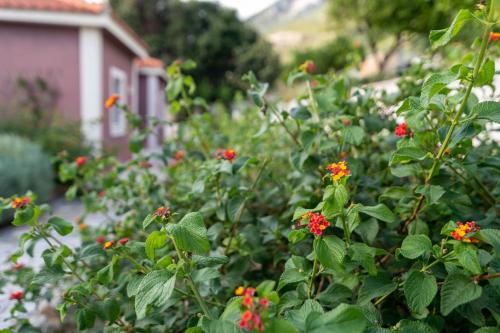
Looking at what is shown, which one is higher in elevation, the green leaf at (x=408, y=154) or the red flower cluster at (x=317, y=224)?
the green leaf at (x=408, y=154)

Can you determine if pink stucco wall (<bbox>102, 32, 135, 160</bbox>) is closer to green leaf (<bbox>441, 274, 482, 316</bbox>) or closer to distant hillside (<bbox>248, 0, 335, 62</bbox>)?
green leaf (<bbox>441, 274, 482, 316</bbox>)

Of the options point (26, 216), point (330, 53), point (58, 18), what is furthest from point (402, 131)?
point (330, 53)

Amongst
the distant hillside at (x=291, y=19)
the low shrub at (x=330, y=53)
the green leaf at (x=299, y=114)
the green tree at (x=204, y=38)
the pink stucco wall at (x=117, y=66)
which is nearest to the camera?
the green leaf at (x=299, y=114)

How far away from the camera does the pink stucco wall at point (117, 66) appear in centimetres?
689

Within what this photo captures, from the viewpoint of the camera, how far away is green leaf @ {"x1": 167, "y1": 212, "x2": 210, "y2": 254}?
80cm

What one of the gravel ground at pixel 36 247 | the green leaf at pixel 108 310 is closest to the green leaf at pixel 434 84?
the green leaf at pixel 108 310

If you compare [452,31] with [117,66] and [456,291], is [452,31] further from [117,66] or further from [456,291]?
[117,66]

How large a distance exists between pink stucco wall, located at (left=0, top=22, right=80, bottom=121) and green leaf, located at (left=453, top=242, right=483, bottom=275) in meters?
6.60

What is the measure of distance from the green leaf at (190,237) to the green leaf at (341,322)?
0.25 meters

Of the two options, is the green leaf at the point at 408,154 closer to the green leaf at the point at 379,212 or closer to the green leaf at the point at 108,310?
the green leaf at the point at 379,212

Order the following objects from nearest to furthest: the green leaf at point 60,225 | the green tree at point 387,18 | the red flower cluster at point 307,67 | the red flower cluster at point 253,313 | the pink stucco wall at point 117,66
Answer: the red flower cluster at point 253,313
the green leaf at point 60,225
the red flower cluster at point 307,67
the pink stucco wall at point 117,66
the green tree at point 387,18

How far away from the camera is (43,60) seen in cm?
654

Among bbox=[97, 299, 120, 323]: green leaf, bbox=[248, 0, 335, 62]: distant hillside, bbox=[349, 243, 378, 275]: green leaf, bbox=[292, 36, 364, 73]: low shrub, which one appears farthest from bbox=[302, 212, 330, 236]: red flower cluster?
bbox=[248, 0, 335, 62]: distant hillside

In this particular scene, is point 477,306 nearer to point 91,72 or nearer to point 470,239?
point 470,239
